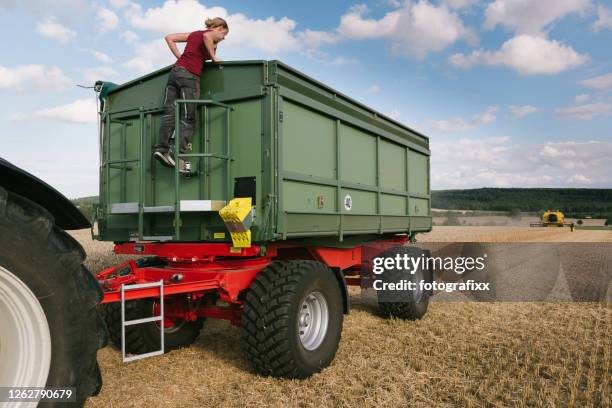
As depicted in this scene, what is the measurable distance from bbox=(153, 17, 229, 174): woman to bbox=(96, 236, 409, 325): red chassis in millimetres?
884

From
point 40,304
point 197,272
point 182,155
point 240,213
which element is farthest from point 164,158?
point 40,304

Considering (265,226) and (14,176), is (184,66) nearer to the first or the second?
(265,226)

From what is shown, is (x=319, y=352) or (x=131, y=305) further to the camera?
(x=131, y=305)

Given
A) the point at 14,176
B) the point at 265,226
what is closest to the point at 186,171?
the point at 265,226

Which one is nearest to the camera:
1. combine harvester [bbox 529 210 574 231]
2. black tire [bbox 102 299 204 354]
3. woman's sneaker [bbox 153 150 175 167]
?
woman's sneaker [bbox 153 150 175 167]

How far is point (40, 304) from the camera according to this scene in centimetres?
249

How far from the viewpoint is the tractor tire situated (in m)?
2.41

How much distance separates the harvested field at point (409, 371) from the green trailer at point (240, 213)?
0.30 metres

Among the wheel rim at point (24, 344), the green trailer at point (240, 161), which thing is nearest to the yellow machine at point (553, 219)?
the green trailer at point (240, 161)

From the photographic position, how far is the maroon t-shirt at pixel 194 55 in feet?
15.7

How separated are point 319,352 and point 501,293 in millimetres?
5972

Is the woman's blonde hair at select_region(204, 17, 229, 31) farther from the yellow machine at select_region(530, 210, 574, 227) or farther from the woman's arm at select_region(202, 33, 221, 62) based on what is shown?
the yellow machine at select_region(530, 210, 574, 227)

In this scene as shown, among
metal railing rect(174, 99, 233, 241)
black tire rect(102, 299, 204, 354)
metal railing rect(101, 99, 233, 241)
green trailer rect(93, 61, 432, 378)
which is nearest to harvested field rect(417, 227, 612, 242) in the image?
green trailer rect(93, 61, 432, 378)

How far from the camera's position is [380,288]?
743 centimetres
